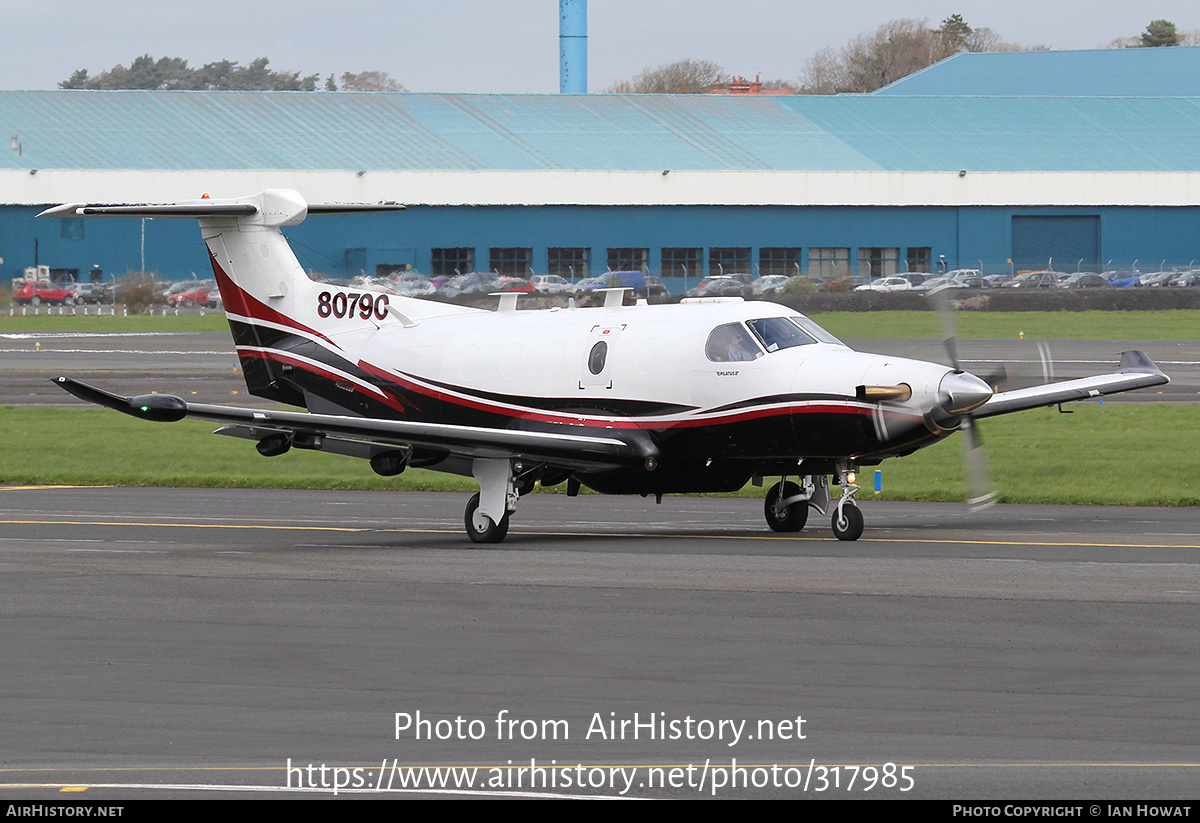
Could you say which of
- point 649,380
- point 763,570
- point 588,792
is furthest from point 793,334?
point 588,792

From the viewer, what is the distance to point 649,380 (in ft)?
68.5

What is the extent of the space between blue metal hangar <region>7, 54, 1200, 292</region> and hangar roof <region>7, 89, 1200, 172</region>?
156 mm

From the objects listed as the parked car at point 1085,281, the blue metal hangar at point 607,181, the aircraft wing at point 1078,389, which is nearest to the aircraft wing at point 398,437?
the aircraft wing at point 1078,389

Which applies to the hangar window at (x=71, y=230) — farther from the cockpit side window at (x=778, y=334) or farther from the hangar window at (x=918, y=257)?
the cockpit side window at (x=778, y=334)

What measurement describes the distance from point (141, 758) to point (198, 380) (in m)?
39.8

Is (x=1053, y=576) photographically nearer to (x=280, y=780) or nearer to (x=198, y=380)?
(x=280, y=780)

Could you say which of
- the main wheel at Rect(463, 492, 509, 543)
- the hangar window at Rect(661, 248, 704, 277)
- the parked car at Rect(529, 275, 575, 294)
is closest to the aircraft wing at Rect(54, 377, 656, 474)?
the main wheel at Rect(463, 492, 509, 543)

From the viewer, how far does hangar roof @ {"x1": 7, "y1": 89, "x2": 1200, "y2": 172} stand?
281 ft

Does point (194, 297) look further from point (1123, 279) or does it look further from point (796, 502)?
point (796, 502)

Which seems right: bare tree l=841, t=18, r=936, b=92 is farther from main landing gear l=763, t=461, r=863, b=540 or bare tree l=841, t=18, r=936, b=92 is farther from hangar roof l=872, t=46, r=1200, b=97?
main landing gear l=763, t=461, r=863, b=540

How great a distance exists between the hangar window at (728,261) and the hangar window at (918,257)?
9443 millimetres

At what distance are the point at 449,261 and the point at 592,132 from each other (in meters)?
11.9

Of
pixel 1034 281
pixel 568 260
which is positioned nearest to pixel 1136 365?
pixel 1034 281

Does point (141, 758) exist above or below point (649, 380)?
below
